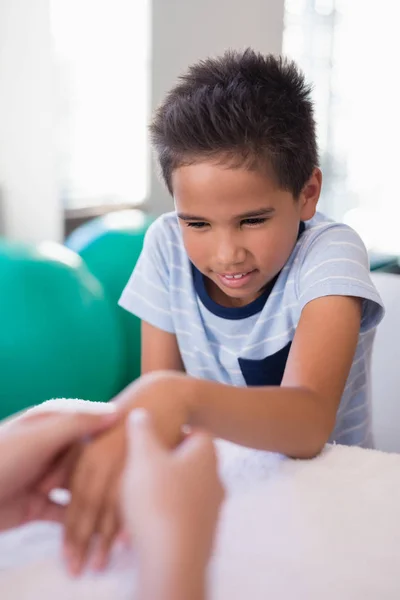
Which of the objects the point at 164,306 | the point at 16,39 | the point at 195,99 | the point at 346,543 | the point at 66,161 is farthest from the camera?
the point at 66,161

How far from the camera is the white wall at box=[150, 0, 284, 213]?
2.64 meters

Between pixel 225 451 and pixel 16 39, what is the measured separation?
1.97 metres

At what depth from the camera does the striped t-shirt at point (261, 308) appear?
843mm

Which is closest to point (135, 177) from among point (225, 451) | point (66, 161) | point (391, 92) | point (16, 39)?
point (66, 161)

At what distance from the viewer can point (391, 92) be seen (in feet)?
9.59

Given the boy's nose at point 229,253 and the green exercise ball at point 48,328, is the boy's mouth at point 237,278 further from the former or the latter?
the green exercise ball at point 48,328

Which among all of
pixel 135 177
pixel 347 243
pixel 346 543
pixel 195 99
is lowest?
pixel 135 177

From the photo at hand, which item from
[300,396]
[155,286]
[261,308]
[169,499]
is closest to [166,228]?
[155,286]

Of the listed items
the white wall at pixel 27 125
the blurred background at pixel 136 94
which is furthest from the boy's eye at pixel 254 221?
the white wall at pixel 27 125

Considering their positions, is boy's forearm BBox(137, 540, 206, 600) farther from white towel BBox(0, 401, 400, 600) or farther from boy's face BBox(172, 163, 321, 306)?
boy's face BBox(172, 163, 321, 306)

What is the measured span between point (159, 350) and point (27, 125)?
4.97ft

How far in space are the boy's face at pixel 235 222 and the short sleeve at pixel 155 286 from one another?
17cm

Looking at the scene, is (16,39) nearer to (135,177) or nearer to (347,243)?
(135,177)

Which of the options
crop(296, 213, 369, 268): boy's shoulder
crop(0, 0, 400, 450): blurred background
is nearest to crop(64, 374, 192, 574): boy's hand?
crop(296, 213, 369, 268): boy's shoulder
